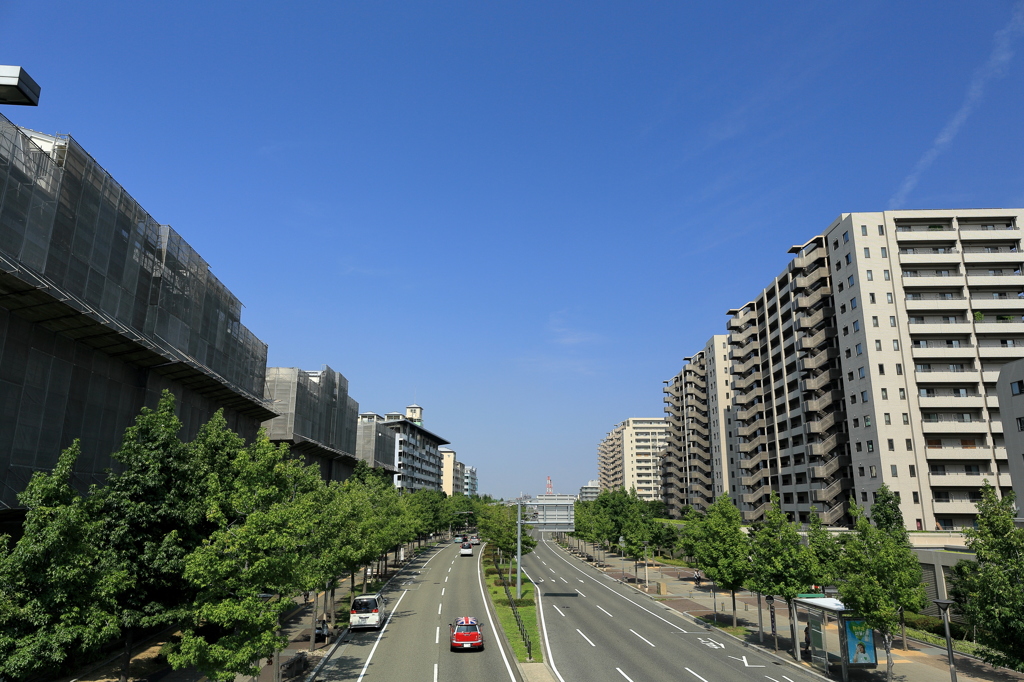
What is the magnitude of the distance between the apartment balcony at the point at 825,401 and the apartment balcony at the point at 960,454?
12.4 m

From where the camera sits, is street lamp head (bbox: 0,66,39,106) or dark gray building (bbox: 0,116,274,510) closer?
dark gray building (bbox: 0,116,274,510)

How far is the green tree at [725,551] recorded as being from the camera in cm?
3653

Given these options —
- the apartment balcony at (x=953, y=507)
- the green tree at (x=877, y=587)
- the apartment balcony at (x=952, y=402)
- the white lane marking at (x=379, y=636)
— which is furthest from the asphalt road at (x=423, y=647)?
the apartment balcony at (x=952, y=402)

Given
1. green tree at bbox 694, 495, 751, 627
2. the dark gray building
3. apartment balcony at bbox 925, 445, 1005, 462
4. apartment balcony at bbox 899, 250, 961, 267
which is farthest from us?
apartment balcony at bbox 899, 250, 961, 267

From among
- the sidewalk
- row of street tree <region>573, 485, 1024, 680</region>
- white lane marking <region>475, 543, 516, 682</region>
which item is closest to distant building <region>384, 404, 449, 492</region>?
white lane marking <region>475, 543, 516, 682</region>

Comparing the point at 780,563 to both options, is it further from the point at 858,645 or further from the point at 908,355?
the point at 908,355

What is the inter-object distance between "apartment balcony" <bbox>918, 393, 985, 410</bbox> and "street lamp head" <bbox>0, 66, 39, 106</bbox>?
79.2 meters

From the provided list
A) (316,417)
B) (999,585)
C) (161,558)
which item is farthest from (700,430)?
(161,558)

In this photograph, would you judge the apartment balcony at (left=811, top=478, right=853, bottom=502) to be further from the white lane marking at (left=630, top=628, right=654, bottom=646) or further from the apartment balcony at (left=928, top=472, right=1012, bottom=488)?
the white lane marking at (left=630, top=628, right=654, bottom=646)

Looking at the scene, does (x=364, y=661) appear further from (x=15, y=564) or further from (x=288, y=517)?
(x=15, y=564)

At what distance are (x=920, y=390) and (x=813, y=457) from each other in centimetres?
1646

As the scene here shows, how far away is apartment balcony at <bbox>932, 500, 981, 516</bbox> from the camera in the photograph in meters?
64.8

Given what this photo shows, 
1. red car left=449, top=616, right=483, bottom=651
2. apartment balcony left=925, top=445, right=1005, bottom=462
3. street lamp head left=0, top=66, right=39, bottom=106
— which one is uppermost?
street lamp head left=0, top=66, right=39, bottom=106

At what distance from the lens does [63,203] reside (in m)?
25.9
